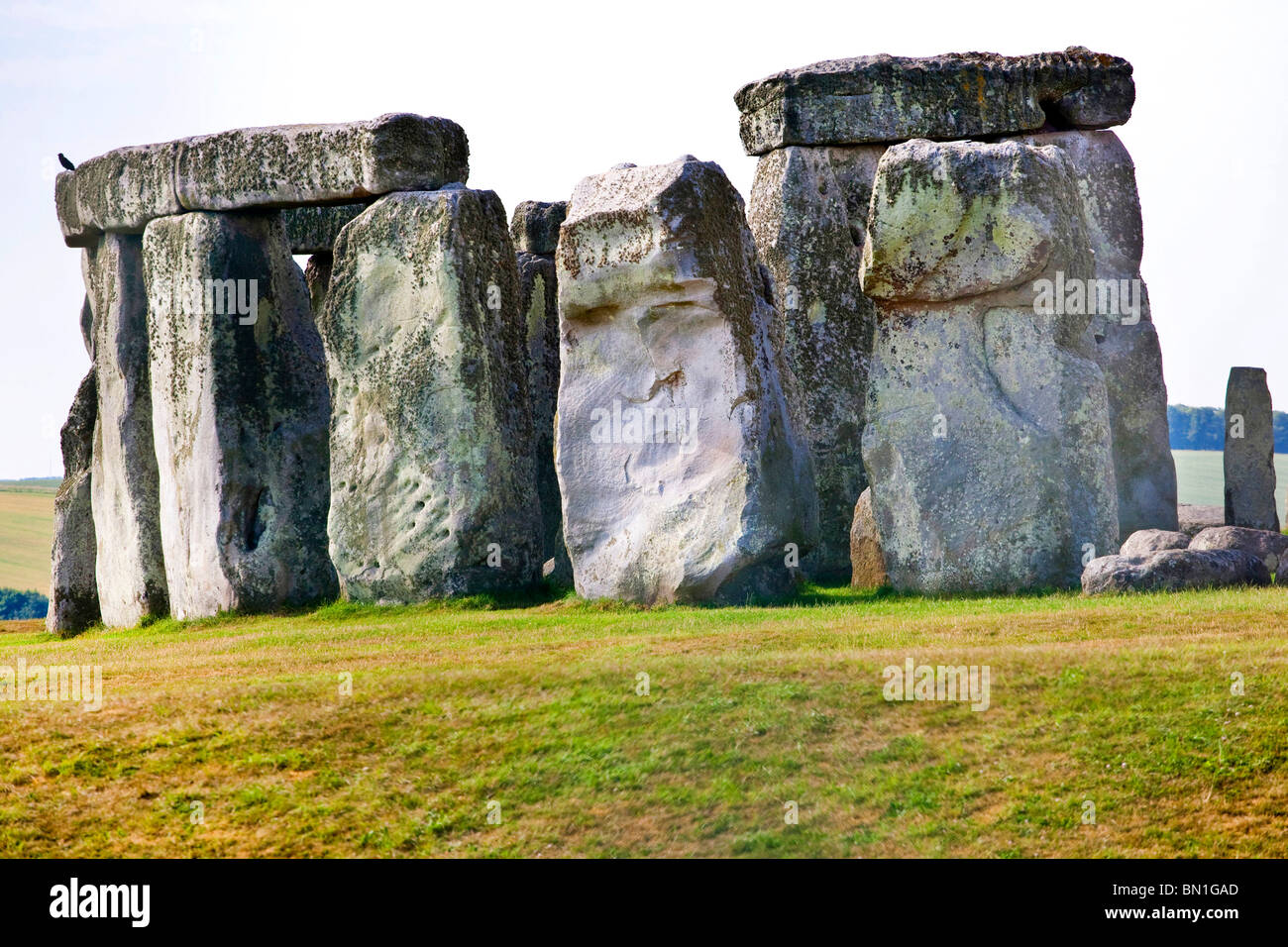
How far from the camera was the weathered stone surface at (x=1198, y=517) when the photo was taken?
22.7 meters

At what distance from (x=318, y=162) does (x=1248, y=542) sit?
10.2 metres

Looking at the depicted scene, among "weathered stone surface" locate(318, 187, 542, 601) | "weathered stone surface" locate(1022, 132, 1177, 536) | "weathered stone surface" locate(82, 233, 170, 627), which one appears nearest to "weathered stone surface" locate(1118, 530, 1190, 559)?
"weathered stone surface" locate(1022, 132, 1177, 536)

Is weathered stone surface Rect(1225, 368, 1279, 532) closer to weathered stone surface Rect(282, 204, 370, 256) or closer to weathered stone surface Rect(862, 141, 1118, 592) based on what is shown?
weathered stone surface Rect(862, 141, 1118, 592)

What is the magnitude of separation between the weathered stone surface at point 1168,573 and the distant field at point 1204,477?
29.3m

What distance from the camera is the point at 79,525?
72.4ft

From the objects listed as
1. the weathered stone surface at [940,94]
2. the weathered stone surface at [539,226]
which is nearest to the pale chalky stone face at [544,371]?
the weathered stone surface at [539,226]

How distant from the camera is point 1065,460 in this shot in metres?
16.5

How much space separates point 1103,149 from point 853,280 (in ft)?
12.0

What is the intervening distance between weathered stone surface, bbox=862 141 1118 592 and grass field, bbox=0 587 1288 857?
2511 millimetres

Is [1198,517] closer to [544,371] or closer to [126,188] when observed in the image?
[544,371]

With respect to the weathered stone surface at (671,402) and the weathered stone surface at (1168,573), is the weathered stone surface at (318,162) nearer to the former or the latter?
the weathered stone surface at (671,402)

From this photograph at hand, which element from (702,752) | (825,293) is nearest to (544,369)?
(825,293)
